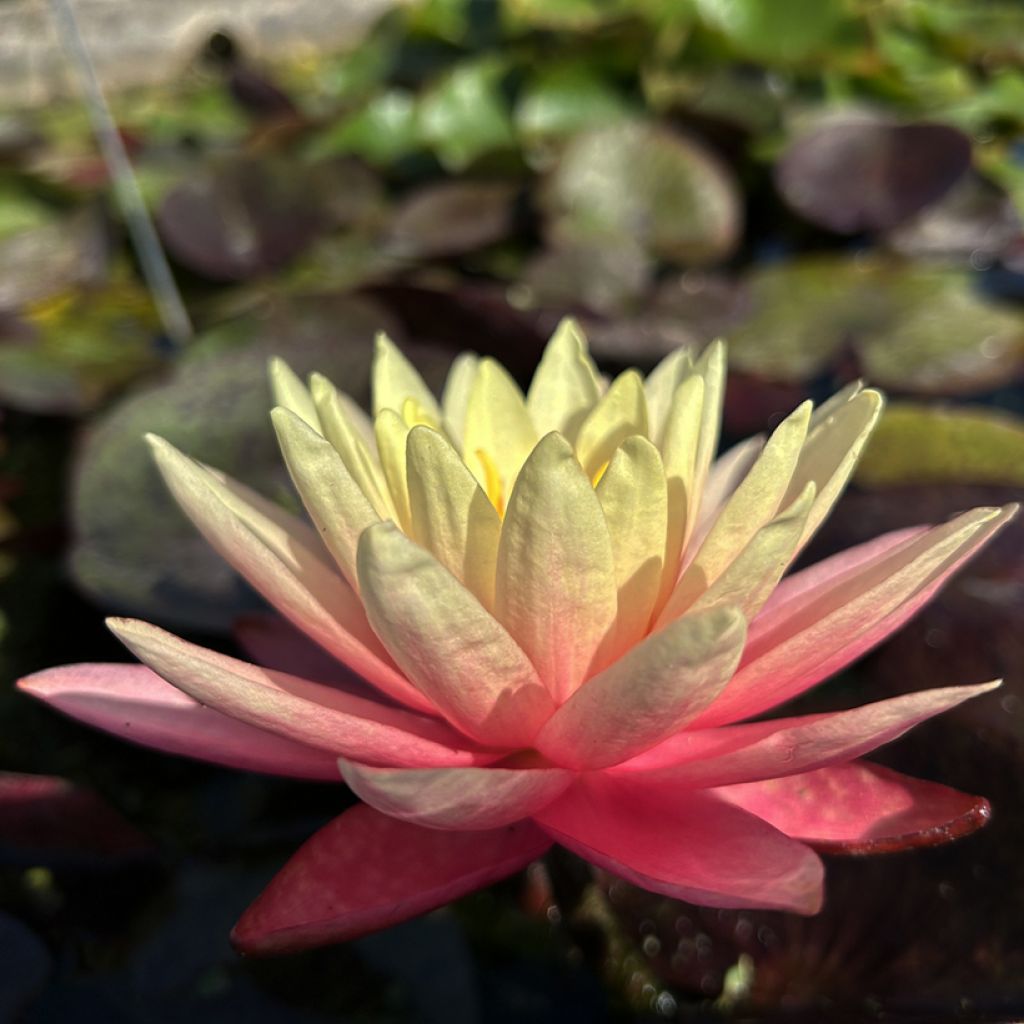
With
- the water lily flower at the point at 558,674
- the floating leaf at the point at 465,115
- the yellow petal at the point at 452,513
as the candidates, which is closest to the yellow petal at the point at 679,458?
the water lily flower at the point at 558,674

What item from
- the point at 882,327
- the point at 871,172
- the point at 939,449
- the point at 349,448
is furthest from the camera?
the point at 871,172

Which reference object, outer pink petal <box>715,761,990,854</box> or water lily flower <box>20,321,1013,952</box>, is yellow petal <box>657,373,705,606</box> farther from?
outer pink petal <box>715,761,990,854</box>

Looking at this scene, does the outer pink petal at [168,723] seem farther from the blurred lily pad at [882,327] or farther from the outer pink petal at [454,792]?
the blurred lily pad at [882,327]

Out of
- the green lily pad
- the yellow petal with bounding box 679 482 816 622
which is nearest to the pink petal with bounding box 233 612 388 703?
the yellow petal with bounding box 679 482 816 622

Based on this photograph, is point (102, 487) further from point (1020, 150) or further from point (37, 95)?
point (37, 95)

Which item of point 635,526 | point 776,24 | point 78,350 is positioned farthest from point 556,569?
point 776,24

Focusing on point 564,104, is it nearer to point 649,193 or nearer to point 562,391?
point 649,193
